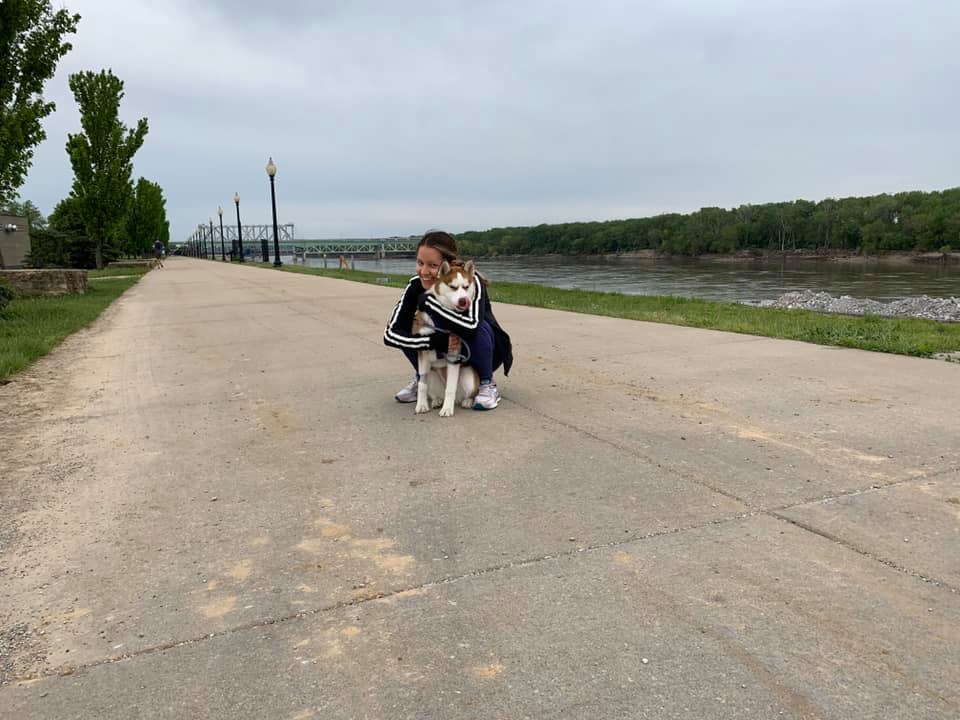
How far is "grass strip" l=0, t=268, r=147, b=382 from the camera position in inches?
314

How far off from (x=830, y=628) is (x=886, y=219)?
95980mm

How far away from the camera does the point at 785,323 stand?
10430 mm

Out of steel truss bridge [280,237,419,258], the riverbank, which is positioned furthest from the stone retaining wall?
steel truss bridge [280,237,419,258]

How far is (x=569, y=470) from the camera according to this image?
393cm

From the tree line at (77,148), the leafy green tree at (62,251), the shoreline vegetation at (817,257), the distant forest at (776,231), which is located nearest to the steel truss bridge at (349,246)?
the distant forest at (776,231)

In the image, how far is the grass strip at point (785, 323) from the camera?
26.4 feet

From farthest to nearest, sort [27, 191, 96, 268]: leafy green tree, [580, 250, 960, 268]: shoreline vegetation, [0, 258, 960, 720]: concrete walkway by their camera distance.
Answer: [580, 250, 960, 268]: shoreline vegetation, [27, 191, 96, 268]: leafy green tree, [0, 258, 960, 720]: concrete walkway

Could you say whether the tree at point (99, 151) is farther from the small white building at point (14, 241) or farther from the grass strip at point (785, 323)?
the grass strip at point (785, 323)

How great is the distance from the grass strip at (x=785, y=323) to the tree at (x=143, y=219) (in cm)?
4446

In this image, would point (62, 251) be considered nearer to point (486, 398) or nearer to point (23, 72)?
point (23, 72)

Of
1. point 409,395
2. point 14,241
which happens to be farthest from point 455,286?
point 14,241

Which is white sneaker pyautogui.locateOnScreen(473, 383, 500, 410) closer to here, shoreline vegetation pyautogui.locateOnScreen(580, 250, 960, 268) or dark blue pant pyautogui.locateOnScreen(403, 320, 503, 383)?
dark blue pant pyautogui.locateOnScreen(403, 320, 503, 383)

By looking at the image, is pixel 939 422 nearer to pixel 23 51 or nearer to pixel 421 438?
pixel 421 438

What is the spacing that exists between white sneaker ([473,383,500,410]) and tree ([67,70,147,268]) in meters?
32.7
